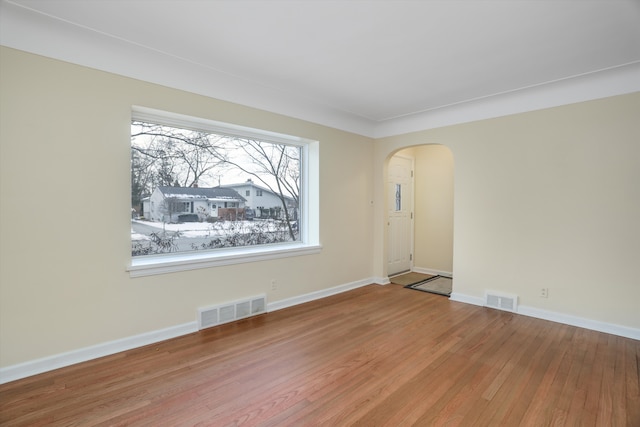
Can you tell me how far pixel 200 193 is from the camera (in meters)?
3.38

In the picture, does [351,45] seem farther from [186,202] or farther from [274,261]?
[274,261]

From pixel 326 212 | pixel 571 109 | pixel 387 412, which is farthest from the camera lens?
pixel 326 212

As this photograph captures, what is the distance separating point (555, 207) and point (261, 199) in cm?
348

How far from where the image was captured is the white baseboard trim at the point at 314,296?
3.79 metres

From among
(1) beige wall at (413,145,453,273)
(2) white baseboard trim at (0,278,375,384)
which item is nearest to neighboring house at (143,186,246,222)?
(2) white baseboard trim at (0,278,375,384)

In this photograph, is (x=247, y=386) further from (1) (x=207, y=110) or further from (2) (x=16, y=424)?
(1) (x=207, y=110)

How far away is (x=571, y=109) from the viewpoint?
132 inches

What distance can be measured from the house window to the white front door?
189 centimetres

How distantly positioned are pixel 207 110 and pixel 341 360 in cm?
275

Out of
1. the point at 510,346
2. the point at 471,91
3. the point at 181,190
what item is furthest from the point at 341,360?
the point at 471,91

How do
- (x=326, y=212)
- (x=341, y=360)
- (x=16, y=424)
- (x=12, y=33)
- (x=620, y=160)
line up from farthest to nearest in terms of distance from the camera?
(x=326, y=212) → (x=620, y=160) → (x=341, y=360) → (x=12, y=33) → (x=16, y=424)

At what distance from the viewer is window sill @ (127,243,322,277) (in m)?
2.84

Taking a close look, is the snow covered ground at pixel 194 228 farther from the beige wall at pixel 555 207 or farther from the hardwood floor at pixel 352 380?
the beige wall at pixel 555 207

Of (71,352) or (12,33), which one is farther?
(71,352)
